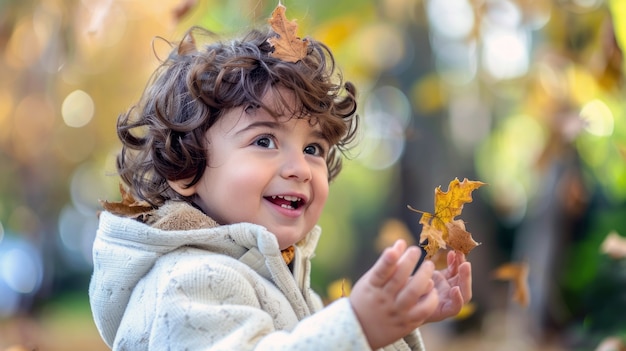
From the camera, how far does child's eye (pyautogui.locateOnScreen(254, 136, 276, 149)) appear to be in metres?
1.86

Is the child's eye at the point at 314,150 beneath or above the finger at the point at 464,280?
above

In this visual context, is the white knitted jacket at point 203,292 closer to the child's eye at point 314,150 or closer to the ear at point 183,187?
the ear at point 183,187

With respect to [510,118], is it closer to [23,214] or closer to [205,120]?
[23,214]

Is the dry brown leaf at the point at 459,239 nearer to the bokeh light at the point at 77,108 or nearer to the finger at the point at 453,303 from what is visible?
the finger at the point at 453,303

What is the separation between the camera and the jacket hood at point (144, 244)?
1.76 metres

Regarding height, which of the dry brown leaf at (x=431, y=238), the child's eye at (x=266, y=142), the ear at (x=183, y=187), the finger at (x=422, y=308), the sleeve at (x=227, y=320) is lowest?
the sleeve at (x=227, y=320)

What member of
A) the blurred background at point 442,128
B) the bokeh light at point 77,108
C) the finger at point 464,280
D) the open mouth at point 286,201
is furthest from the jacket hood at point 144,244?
the bokeh light at point 77,108

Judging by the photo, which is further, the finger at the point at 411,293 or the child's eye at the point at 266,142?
the child's eye at the point at 266,142

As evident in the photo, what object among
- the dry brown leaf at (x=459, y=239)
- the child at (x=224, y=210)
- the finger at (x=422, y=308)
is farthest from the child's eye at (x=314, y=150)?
the finger at (x=422, y=308)

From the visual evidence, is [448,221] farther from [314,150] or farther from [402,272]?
[402,272]

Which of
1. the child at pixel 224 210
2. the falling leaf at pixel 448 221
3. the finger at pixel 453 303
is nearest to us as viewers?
the child at pixel 224 210

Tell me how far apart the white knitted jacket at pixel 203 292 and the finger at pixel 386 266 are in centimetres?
7

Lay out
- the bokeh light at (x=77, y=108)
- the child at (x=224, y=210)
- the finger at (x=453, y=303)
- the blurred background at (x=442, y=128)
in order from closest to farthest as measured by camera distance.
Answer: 1. the child at (x=224, y=210)
2. the finger at (x=453, y=303)
3. the blurred background at (x=442, y=128)
4. the bokeh light at (x=77, y=108)

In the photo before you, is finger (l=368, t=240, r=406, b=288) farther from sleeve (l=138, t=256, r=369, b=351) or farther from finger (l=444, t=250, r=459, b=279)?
finger (l=444, t=250, r=459, b=279)
